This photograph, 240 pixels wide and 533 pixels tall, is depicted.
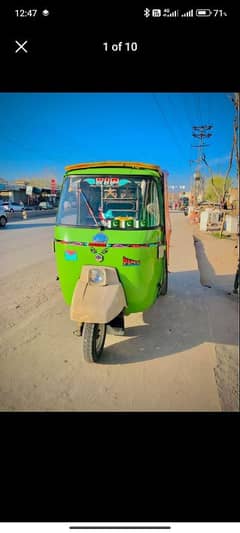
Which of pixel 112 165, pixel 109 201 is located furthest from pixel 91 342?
pixel 112 165

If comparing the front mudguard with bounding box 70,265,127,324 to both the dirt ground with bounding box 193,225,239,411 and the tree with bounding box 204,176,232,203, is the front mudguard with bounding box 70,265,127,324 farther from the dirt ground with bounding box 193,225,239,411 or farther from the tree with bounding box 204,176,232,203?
the tree with bounding box 204,176,232,203

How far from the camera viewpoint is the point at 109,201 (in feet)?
8.34

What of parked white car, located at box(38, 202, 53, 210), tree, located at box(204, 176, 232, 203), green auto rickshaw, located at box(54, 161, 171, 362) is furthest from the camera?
parked white car, located at box(38, 202, 53, 210)

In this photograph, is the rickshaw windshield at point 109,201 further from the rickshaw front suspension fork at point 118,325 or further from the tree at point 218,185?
the rickshaw front suspension fork at point 118,325

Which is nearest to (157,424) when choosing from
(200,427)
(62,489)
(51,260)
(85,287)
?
(200,427)

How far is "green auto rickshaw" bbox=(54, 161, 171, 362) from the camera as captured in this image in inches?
85.7

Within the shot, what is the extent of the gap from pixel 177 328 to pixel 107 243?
1506 millimetres

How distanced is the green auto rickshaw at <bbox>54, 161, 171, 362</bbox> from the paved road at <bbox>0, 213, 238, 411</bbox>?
0.88ft
